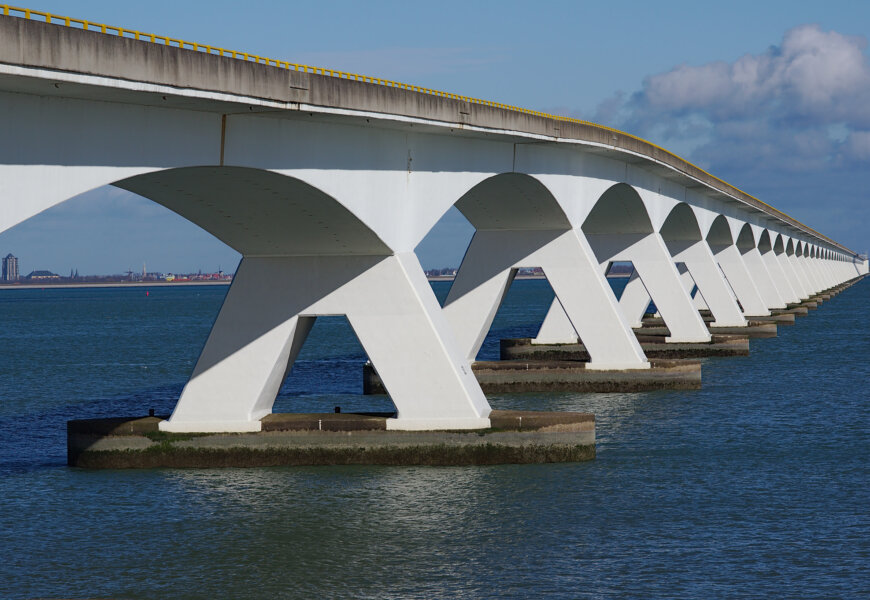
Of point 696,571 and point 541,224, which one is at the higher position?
point 541,224

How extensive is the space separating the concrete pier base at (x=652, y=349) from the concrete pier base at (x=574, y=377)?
292 inches

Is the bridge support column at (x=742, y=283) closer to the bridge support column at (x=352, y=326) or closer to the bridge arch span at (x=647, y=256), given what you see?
the bridge arch span at (x=647, y=256)

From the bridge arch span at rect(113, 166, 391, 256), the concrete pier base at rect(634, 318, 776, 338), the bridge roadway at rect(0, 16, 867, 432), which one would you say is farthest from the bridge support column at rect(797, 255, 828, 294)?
the bridge arch span at rect(113, 166, 391, 256)

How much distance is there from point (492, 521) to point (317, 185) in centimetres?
841

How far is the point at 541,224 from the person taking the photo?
44.7m

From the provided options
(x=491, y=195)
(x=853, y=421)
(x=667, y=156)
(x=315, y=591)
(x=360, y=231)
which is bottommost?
(x=315, y=591)

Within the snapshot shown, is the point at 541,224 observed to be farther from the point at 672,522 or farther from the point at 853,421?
the point at 672,522

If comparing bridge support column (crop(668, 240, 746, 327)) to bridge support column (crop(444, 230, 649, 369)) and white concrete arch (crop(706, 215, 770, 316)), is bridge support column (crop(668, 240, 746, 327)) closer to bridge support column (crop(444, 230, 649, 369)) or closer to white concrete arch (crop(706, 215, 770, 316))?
white concrete arch (crop(706, 215, 770, 316))

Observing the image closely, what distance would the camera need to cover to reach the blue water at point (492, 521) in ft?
65.6

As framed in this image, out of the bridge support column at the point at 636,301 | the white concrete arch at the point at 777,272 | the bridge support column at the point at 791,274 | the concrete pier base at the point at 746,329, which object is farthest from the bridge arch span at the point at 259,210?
the bridge support column at the point at 791,274

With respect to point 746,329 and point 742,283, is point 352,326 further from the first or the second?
point 742,283

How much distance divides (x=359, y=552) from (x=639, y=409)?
20224 mm

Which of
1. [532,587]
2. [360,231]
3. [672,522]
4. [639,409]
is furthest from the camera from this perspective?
[639,409]

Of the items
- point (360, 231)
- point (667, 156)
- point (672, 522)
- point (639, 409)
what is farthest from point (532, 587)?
point (667, 156)
